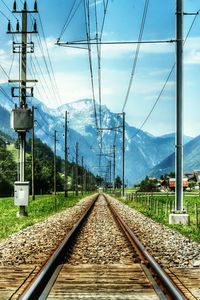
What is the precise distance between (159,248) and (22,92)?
16258mm

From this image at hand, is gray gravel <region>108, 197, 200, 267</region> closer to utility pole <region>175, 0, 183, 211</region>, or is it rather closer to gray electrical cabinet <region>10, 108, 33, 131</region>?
utility pole <region>175, 0, 183, 211</region>

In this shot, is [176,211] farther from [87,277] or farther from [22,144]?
[87,277]

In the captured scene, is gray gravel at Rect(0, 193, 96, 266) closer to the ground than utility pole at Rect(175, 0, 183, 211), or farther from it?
closer to the ground

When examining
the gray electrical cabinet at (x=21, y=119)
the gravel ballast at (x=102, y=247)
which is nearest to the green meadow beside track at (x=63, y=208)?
the gravel ballast at (x=102, y=247)

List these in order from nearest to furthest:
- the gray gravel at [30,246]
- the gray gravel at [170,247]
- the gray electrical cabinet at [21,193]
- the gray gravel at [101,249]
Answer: the gray gravel at [170,247] → the gray gravel at [101,249] → the gray gravel at [30,246] → the gray electrical cabinet at [21,193]

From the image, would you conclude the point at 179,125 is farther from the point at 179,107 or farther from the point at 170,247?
the point at 170,247

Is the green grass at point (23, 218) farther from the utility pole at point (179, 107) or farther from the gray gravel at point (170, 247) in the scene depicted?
the utility pole at point (179, 107)

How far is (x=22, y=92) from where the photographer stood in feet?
90.0

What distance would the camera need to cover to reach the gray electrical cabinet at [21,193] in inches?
1036

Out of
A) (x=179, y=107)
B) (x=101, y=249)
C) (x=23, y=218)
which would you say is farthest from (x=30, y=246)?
(x=23, y=218)

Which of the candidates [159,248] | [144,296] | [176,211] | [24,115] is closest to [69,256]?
[159,248]

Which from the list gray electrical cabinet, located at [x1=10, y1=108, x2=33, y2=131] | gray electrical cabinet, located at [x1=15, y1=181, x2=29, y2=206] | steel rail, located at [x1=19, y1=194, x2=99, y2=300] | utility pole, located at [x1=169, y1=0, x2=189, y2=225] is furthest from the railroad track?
gray electrical cabinet, located at [x1=10, y1=108, x2=33, y2=131]

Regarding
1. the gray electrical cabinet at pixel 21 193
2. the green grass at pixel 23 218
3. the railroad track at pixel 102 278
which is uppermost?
the gray electrical cabinet at pixel 21 193

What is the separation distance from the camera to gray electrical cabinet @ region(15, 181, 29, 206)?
26312 millimetres
